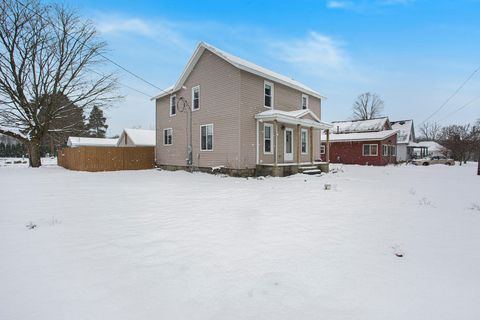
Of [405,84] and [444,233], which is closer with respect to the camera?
[444,233]

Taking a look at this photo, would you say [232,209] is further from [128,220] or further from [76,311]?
[76,311]

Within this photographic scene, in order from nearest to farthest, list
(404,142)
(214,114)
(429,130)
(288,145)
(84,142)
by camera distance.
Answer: (214,114)
(288,145)
(404,142)
(84,142)
(429,130)

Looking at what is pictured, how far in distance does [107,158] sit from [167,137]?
14.5ft

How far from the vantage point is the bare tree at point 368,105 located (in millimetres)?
51312

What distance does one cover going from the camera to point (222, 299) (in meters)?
2.51

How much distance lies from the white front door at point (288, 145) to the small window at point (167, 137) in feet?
27.7

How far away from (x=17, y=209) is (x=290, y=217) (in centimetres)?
672

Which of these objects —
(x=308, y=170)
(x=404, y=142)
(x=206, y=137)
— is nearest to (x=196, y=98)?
(x=206, y=137)

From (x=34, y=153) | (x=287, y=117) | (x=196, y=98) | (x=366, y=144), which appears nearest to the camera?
(x=287, y=117)

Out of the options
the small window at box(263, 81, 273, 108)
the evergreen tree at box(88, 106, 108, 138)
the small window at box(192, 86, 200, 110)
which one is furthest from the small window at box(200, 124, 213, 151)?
the evergreen tree at box(88, 106, 108, 138)

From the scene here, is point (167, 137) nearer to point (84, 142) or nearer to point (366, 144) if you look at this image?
point (366, 144)

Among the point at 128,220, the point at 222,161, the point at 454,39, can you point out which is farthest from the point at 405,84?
the point at 128,220

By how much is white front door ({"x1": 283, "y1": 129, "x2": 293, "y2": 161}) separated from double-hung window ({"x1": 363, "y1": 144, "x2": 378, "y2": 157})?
14617 mm

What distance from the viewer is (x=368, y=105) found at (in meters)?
52.1
